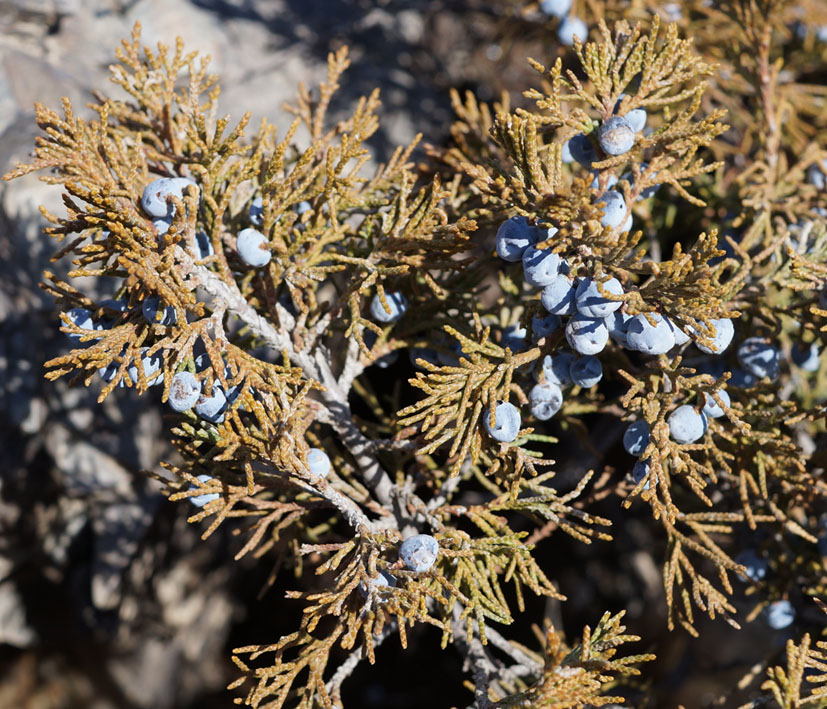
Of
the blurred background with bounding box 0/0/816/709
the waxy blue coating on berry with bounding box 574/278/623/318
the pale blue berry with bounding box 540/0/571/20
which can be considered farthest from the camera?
the blurred background with bounding box 0/0/816/709

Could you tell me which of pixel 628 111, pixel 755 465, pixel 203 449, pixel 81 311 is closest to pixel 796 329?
pixel 755 465

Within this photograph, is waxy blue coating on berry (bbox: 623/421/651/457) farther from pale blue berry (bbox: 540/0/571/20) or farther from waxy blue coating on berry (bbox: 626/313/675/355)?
pale blue berry (bbox: 540/0/571/20)

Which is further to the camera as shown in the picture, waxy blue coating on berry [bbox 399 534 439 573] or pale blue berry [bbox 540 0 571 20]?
pale blue berry [bbox 540 0 571 20]

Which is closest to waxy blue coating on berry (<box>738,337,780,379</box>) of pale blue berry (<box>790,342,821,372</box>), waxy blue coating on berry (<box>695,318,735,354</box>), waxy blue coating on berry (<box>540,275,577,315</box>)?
pale blue berry (<box>790,342,821,372</box>)

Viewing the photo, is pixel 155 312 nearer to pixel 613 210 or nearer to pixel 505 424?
pixel 505 424

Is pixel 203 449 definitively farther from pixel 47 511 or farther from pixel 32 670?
pixel 32 670
